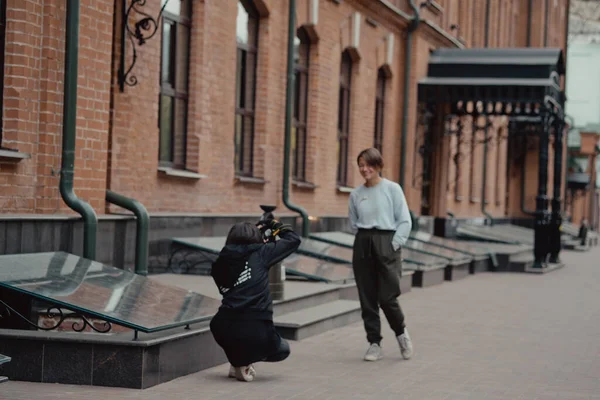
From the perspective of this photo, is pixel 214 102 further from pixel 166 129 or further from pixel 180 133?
pixel 166 129

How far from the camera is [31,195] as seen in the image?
1090 cm

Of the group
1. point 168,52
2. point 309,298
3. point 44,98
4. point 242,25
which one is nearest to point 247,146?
point 242,25

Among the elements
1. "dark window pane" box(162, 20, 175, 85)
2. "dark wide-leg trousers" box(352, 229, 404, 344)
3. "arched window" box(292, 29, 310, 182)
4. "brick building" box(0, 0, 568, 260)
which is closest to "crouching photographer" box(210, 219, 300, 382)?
"dark wide-leg trousers" box(352, 229, 404, 344)

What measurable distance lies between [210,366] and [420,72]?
1733 cm

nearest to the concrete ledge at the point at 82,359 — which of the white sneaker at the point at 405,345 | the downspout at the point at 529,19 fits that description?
the white sneaker at the point at 405,345

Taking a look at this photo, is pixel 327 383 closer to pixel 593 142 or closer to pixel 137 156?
pixel 137 156

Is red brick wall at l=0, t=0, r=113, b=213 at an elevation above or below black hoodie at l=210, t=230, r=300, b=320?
above

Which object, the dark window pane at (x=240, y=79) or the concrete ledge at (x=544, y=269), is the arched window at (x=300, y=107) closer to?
the dark window pane at (x=240, y=79)

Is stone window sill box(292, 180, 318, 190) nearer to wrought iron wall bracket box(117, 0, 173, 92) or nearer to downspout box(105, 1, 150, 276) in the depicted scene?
wrought iron wall bracket box(117, 0, 173, 92)

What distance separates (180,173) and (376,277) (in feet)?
15.4

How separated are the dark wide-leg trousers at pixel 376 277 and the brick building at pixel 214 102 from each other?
2724 mm

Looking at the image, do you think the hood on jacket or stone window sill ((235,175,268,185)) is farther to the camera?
stone window sill ((235,175,268,185))

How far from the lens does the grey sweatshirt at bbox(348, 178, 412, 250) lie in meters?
10.1

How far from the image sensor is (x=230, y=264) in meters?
8.71
